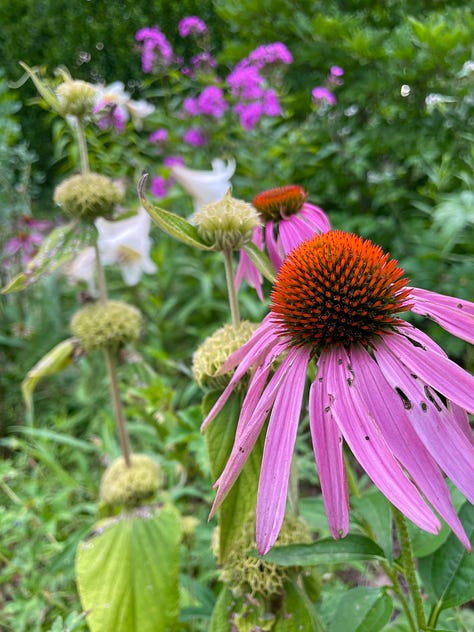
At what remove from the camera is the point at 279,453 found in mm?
332

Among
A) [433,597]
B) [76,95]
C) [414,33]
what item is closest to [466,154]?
[414,33]

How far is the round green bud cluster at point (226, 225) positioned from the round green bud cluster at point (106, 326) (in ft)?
1.07

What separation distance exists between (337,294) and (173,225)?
0.48ft

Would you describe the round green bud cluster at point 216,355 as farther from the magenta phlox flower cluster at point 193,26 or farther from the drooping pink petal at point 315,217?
the magenta phlox flower cluster at point 193,26

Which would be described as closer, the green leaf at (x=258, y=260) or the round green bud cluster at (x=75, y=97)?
the green leaf at (x=258, y=260)

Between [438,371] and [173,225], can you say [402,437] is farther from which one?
[173,225]

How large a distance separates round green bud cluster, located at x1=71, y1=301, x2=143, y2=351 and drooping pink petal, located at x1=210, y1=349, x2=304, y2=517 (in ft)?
1.32

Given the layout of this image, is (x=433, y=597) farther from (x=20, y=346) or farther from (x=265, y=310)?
(x=20, y=346)

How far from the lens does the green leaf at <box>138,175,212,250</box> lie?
14.7 inches

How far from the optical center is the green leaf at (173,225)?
375 millimetres

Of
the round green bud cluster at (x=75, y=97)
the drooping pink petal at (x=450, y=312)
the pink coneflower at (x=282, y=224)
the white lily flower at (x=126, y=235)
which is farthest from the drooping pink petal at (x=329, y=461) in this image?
the white lily flower at (x=126, y=235)

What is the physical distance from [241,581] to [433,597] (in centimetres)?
18

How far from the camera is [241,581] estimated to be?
487 millimetres

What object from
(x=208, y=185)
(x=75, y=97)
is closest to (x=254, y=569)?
(x=75, y=97)
